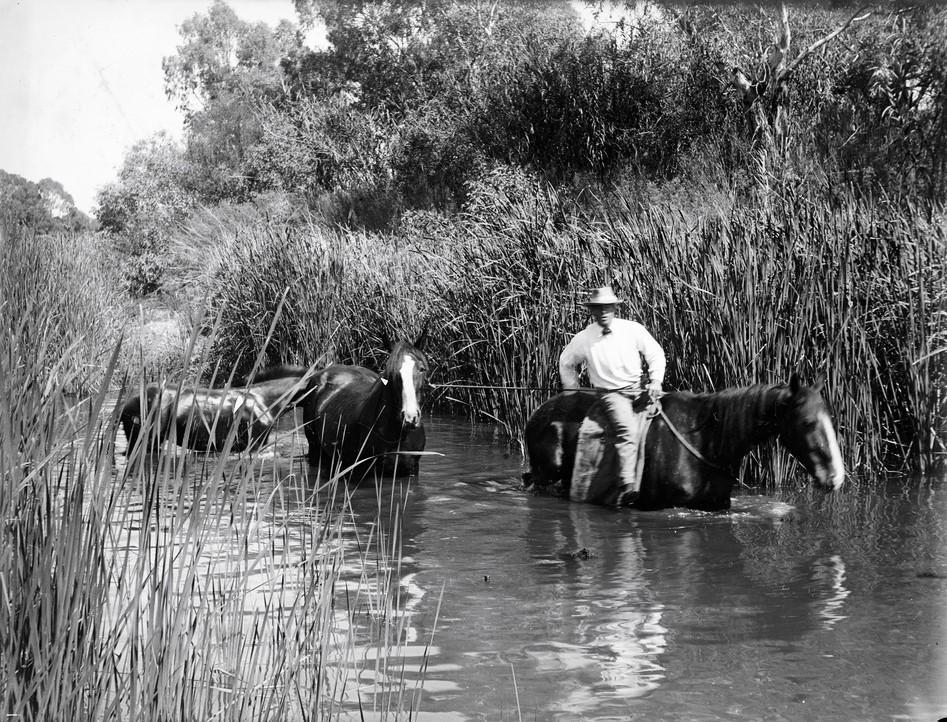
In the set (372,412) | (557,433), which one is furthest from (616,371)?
(372,412)

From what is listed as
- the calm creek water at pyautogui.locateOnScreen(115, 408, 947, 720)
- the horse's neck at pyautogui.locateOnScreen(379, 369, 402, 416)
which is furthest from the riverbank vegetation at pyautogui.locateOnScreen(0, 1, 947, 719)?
the horse's neck at pyautogui.locateOnScreen(379, 369, 402, 416)

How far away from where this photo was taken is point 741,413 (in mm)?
8758

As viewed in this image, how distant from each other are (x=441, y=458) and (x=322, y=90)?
30008mm

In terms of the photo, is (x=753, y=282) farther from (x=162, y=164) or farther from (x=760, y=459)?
(x=162, y=164)

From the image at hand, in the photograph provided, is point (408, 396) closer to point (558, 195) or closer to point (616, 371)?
point (616, 371)

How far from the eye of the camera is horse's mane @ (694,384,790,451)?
28.2ft

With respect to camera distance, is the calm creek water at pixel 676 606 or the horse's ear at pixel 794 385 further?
the horse's ear at pixel 794 385

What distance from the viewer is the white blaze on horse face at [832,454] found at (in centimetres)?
820

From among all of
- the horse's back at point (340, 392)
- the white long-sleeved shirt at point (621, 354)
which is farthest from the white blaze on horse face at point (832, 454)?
the horse's back at point (340, 392)

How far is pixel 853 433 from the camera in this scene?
10102 millimetres

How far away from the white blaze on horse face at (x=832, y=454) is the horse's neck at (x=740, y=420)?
41cm

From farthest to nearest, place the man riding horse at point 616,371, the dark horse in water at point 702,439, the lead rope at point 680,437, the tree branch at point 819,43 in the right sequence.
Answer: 1. the tree branch at point 819,43
2. the man riding horse at point 616,371
3. the lead rope at point 680,437
4. the dark horse in water at point 702,439

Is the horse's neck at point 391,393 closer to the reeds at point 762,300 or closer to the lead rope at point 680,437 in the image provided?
the reeds at point 762,300

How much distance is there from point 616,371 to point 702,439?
3.27 feet
